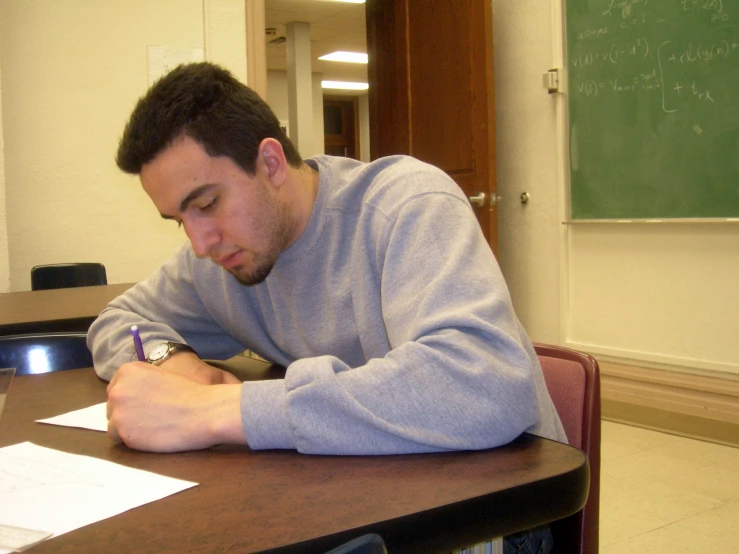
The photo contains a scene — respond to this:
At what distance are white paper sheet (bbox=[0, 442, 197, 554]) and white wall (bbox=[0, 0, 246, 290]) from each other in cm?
326

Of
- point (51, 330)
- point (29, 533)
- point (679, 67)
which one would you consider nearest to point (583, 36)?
point (679, 67)

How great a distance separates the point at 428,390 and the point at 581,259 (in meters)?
2.92

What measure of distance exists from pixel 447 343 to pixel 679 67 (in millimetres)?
2691

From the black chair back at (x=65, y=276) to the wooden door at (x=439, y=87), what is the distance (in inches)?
74.4

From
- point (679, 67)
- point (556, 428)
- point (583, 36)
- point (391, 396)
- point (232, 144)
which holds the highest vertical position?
point (583, 36)

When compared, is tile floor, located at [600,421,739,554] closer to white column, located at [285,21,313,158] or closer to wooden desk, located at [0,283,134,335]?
wooden desk, located at [0,283,134,335]

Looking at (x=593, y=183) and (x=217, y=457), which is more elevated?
(x=593, y=183)

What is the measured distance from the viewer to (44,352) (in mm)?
1533

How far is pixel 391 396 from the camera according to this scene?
78cm

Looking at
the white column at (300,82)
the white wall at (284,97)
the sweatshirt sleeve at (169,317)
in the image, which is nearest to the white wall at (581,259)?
the sweatshirt sleeve at (169,317)

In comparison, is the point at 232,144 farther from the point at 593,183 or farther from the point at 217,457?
the point at 593,183

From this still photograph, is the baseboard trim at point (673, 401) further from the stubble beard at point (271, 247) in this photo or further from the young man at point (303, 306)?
the stubble beard at point (271, 247)

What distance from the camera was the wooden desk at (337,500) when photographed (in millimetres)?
585

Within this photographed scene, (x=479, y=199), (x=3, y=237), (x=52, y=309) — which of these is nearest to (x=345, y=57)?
(x=479, y=199)
